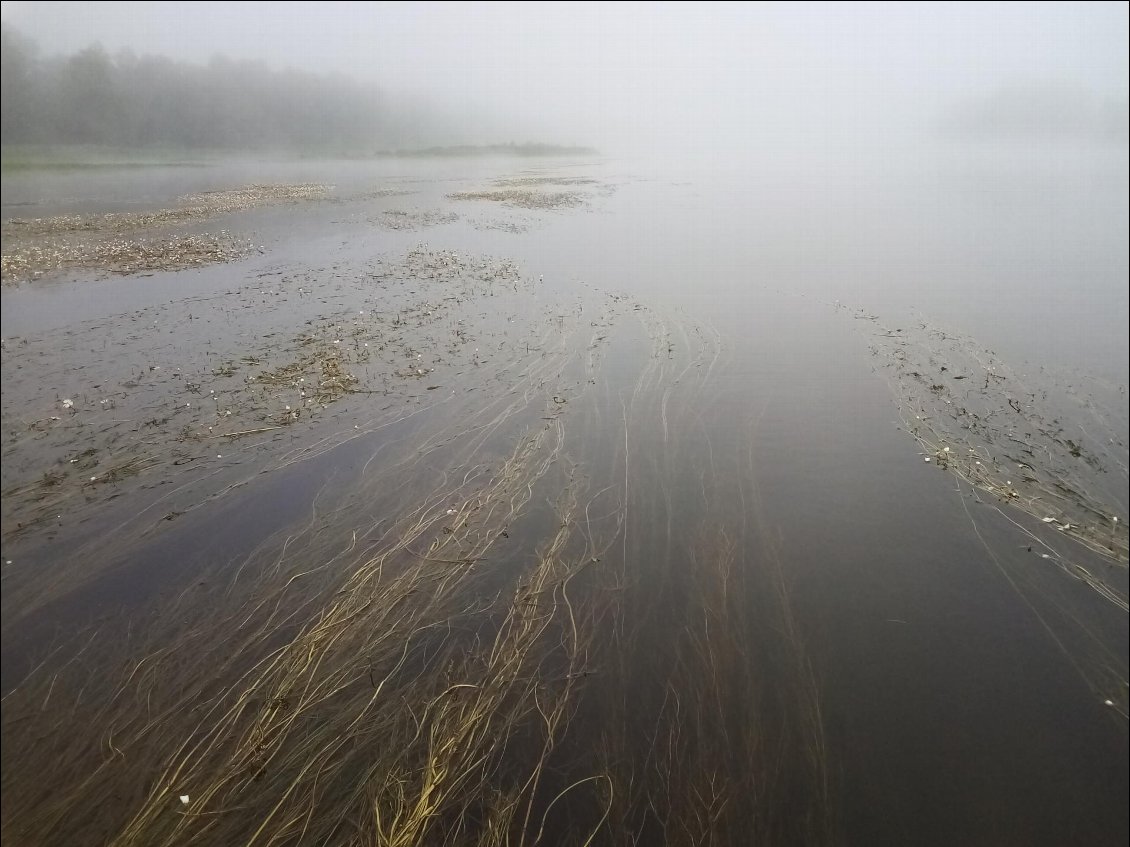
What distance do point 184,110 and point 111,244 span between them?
96.6m

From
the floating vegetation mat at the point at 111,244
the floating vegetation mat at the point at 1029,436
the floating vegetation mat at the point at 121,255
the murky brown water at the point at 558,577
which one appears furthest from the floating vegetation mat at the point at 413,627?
the floating vegetation mat at the point at 111,244

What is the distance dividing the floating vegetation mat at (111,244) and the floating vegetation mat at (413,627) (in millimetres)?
12988

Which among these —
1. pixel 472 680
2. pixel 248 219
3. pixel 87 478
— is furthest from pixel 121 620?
pixel 248 219

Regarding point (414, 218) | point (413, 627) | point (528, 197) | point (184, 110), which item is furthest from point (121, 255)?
point (184, 110)

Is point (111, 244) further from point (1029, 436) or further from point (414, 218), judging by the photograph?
point (1029, 436)

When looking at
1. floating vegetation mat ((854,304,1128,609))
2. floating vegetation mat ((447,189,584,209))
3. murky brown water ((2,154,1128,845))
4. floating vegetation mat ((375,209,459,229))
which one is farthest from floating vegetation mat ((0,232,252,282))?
floating vegetation mat ((854,304,1128,609))

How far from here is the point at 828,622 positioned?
8.12 metres

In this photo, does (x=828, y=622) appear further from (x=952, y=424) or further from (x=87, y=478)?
(x=87, y=478)

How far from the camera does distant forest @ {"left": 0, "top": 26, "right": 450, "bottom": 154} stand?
56219 mm

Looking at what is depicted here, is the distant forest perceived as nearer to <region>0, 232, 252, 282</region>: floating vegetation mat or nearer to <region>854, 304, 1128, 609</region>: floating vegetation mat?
<region>0, 232, 252, 282</region>: floating vegetation mat

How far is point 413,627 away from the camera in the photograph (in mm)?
7996

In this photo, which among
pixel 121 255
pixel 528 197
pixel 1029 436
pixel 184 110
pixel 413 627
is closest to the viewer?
pixel 413 627

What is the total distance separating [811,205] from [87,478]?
48.2 metres

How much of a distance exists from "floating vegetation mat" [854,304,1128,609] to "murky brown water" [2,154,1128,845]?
0.32ft
